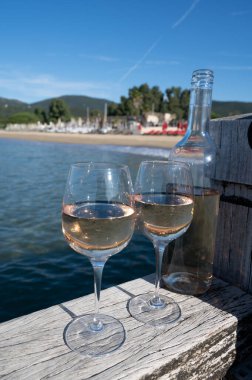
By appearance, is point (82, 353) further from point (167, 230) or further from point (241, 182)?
point (241, 182)

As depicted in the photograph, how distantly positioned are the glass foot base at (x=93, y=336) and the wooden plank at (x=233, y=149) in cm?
89

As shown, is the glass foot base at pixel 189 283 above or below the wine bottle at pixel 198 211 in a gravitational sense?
below

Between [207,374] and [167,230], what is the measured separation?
0.61 metres

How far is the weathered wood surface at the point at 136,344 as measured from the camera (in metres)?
1.09

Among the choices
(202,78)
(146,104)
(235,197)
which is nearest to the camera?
(202,78)

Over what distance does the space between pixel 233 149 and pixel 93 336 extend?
1073 millimetres

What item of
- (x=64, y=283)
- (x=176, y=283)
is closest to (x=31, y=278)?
(x=64, y=283)

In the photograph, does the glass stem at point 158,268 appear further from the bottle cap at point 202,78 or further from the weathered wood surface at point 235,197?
the bottle cap at point 202,78

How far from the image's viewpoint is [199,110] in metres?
1.60

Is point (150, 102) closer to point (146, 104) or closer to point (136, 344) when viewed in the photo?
point (146, 104)

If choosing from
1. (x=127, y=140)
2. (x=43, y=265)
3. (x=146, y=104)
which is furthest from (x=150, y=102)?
(x=43, y=265)

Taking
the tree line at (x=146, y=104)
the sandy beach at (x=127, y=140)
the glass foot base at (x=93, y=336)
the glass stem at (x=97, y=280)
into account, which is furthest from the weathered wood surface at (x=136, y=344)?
the tree line at (x=146, y=104)

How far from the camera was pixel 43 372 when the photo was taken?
107cm

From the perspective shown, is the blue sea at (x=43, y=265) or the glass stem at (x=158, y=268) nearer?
the glass stem at (x=158, y=268)
